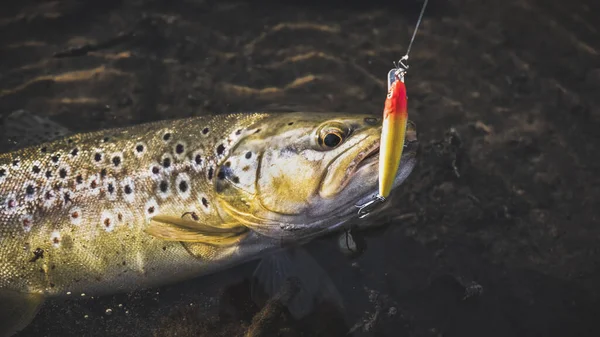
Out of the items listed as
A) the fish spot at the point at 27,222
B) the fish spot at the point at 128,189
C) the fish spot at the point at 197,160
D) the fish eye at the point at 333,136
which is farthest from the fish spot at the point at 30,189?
the fish eye at the point at 333,136

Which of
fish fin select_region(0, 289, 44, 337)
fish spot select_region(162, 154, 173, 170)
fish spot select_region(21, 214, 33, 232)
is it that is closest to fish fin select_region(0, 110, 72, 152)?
fish spot select_region(21, 214, 33, 232)

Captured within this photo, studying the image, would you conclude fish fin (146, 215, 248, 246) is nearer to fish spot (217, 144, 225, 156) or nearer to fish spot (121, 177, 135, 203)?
fish spot (121, 177, 135, 203)

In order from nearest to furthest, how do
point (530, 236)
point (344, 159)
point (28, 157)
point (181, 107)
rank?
point (344, 159), point (28, 157), point (530, 236), point (181, 107)

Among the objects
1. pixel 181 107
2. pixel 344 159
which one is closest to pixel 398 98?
pixel 344 159

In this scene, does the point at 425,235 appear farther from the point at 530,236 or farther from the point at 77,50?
the point at 77,50

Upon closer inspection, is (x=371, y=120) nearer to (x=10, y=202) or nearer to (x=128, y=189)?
(x=128, y=189)

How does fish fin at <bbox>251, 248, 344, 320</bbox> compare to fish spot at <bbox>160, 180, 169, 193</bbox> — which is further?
fish fin at <bbox>251, 248, 344, 320</bbox>

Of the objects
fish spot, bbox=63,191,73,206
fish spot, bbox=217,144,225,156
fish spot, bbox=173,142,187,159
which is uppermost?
fish spot, bbox=217,144,225,156
